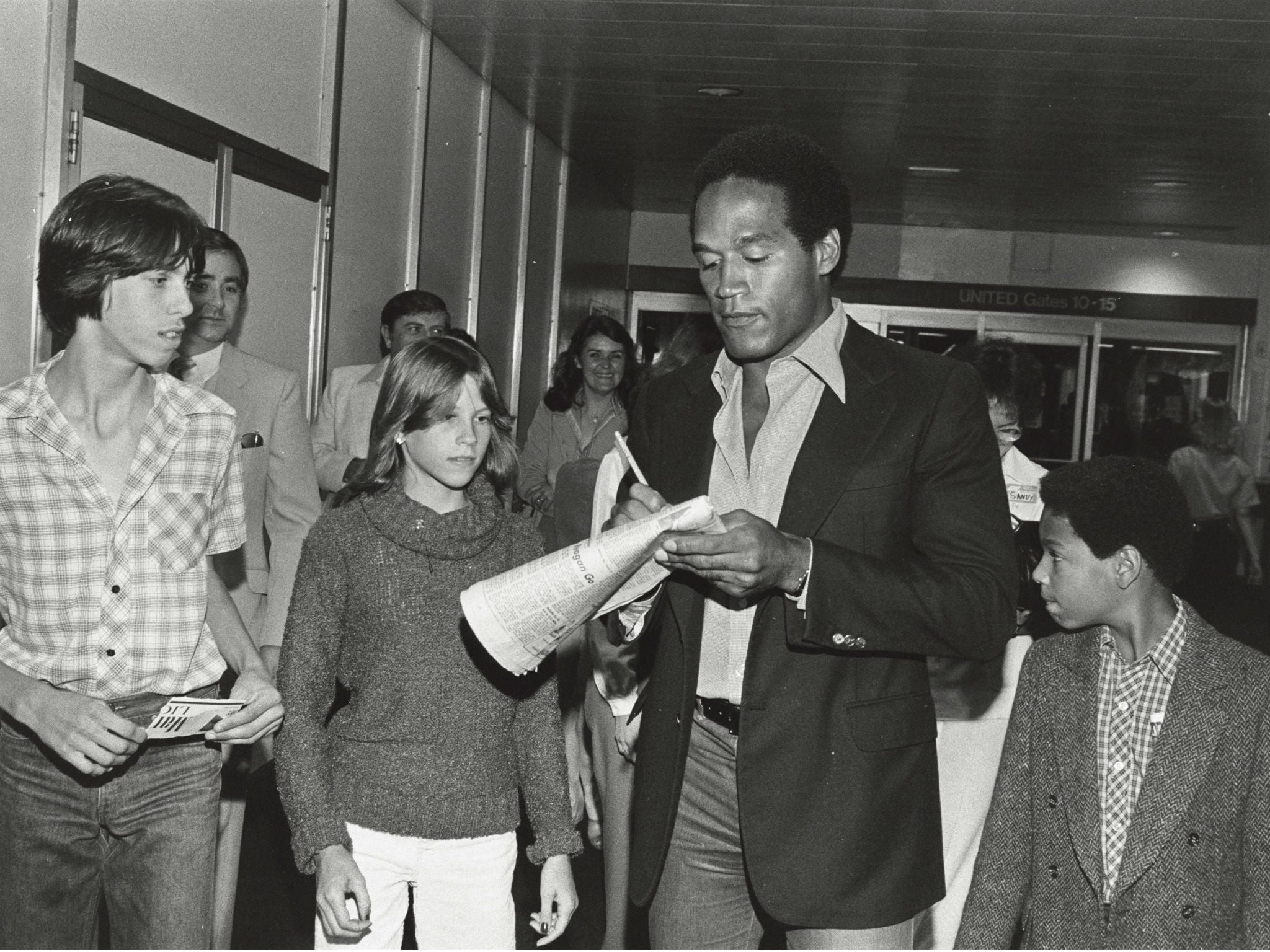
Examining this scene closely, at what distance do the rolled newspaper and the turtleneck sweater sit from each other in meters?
0.62

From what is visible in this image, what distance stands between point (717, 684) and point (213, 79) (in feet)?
12.7

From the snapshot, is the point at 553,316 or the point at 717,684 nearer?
the point at 717,684

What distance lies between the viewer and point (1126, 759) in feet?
7.83

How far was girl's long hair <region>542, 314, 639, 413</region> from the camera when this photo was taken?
6.09 m

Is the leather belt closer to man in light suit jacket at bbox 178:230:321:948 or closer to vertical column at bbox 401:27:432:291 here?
man in light suit jacket at bbox 178:230:321:948

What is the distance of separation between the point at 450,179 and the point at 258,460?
503 centimetres

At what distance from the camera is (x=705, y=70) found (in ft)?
27.3

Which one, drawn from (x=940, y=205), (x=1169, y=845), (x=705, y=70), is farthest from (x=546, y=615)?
(x=940, y=205)

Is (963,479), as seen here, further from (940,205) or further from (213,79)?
(940,205)

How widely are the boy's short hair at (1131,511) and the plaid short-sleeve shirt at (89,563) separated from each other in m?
1.68

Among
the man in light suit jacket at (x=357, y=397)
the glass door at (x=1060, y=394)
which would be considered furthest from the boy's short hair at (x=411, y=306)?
the glass door at (x=1060, y=394)

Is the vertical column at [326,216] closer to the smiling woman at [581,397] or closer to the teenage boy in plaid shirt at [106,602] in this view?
the smiling woman at [581,397]

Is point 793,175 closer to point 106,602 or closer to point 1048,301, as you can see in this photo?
point 106,602

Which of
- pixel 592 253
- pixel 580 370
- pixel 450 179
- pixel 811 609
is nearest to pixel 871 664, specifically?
pixel 811 609
